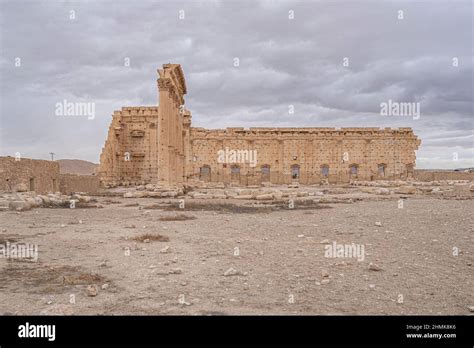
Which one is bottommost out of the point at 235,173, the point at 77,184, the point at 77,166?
the point at 77,184

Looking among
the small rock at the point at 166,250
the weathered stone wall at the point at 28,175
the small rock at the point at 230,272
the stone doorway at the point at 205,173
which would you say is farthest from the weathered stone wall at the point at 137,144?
the small rock at the point at 230,272

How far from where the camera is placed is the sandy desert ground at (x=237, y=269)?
14.6 feet

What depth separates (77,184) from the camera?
25484 mm

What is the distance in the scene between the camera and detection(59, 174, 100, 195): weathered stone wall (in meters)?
23.5

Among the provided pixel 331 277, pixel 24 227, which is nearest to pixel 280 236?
pixel 331 277

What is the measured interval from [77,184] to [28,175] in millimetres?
7158

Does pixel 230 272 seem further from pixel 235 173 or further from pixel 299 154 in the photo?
pixel 299 154

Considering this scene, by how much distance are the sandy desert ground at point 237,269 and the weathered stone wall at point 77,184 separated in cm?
1307

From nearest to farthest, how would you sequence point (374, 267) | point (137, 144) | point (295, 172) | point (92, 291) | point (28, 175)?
point (92, 291), point (374, 267), point (28, 175), point (137, 144), point (295, 172)

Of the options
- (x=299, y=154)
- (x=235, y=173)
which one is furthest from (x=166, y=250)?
(x=299, y=154)

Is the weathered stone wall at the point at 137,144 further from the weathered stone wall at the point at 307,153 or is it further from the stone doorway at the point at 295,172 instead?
the stone doorway at the point at 295,172

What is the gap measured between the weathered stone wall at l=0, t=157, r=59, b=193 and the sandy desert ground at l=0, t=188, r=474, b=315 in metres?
6.57
